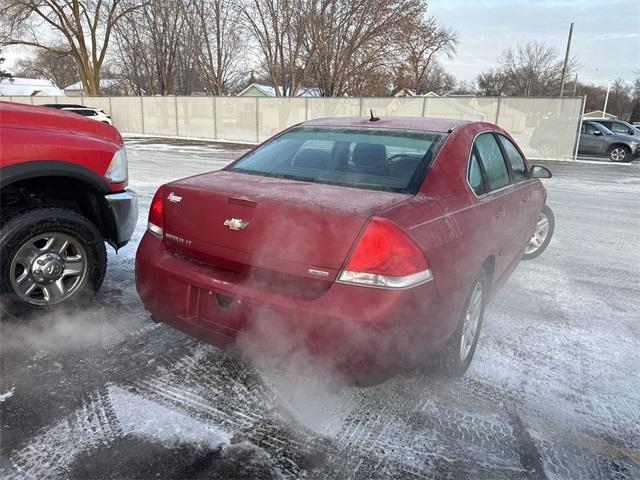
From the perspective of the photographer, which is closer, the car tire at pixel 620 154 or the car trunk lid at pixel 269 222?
the car trunk lid at pixel 269 222

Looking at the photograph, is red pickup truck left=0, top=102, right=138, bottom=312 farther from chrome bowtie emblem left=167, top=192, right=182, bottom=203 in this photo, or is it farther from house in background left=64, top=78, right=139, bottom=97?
house in background left=64, top=78, right=139, bottom=97

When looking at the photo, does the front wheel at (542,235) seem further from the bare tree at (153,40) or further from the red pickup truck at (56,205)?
the bare tree at (153,40)

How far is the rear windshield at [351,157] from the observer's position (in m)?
2.71

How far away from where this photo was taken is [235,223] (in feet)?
7.64

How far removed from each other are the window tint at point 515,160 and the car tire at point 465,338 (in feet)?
4.25

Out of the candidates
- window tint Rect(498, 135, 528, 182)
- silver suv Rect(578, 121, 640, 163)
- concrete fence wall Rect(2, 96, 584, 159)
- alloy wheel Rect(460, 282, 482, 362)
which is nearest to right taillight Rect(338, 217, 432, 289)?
alloy wheel Rect(460, 282, 482, 362)

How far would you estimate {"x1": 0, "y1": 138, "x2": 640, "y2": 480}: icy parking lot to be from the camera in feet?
6.87

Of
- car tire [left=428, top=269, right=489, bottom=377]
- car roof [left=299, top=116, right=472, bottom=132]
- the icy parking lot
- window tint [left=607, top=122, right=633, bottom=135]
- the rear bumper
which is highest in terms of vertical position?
window tint [left=607, top=122, right=633, bottom=135]

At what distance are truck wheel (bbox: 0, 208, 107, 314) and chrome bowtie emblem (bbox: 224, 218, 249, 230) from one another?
4.97 feet

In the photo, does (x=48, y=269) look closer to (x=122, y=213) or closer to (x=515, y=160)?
(x=122, y=213)

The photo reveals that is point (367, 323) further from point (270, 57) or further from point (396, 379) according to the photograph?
point (270, 57)

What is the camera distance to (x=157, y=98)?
25094 mm

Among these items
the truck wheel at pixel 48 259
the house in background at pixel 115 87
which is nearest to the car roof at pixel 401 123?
the truck wheel at pixel 48 259

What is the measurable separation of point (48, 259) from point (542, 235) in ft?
15.6
